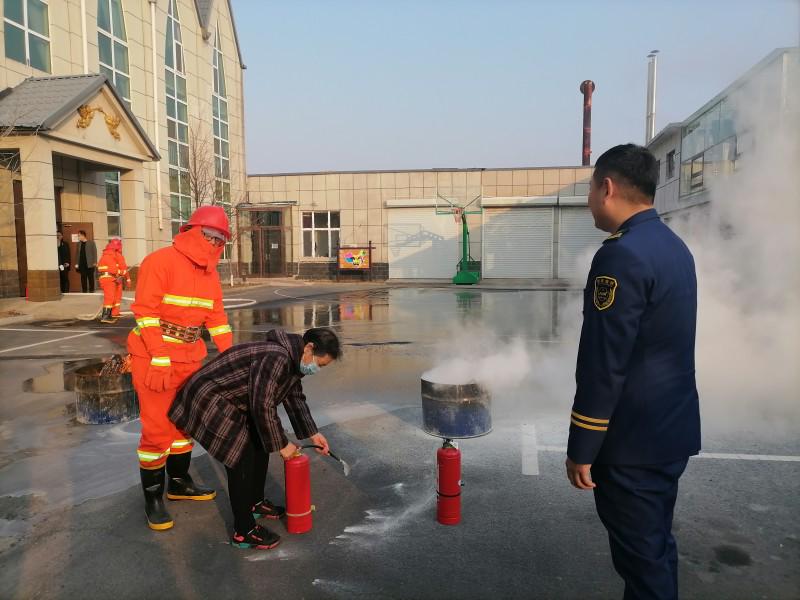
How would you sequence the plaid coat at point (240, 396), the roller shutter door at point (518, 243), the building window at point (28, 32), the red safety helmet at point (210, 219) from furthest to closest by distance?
the roller shutter door at point (518, 243)
the building window at point (28, 32)
the red safety helmet at point (210, 219)
the plaid coat at point (240, 396)

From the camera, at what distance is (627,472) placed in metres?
2.15

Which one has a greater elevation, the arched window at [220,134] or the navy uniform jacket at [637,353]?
the arched window at [220,134]

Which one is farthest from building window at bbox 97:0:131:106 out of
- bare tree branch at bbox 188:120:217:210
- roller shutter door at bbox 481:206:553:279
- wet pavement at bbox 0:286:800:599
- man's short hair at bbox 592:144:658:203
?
man's short hair at bbox 592:144:658:203

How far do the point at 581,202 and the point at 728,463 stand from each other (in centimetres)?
2664

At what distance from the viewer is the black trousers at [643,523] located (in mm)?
2115

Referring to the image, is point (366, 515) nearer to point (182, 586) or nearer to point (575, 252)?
point (182, 586)

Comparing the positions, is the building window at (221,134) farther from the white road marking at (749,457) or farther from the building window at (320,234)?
the white road marking at (749,457)

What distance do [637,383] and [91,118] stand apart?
56.2ft

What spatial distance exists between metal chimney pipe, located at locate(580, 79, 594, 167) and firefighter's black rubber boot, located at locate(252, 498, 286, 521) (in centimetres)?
4062

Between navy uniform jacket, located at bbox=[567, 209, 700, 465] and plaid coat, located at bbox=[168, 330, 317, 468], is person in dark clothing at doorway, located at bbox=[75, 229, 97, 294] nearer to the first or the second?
plaid coat, located at bbox=[168, 330, 317, 468]

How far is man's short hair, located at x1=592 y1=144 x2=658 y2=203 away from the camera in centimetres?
220

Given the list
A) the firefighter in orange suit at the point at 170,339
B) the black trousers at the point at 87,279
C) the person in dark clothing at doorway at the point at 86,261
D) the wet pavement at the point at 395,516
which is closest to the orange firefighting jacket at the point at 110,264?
the person in dark clothing at doorway at the point at 86,261

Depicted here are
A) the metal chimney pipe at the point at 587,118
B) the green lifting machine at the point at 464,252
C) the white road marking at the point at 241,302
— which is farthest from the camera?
the metal chimney pipe at the point at 587,118

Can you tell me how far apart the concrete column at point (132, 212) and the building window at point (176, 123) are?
513 centimetres
